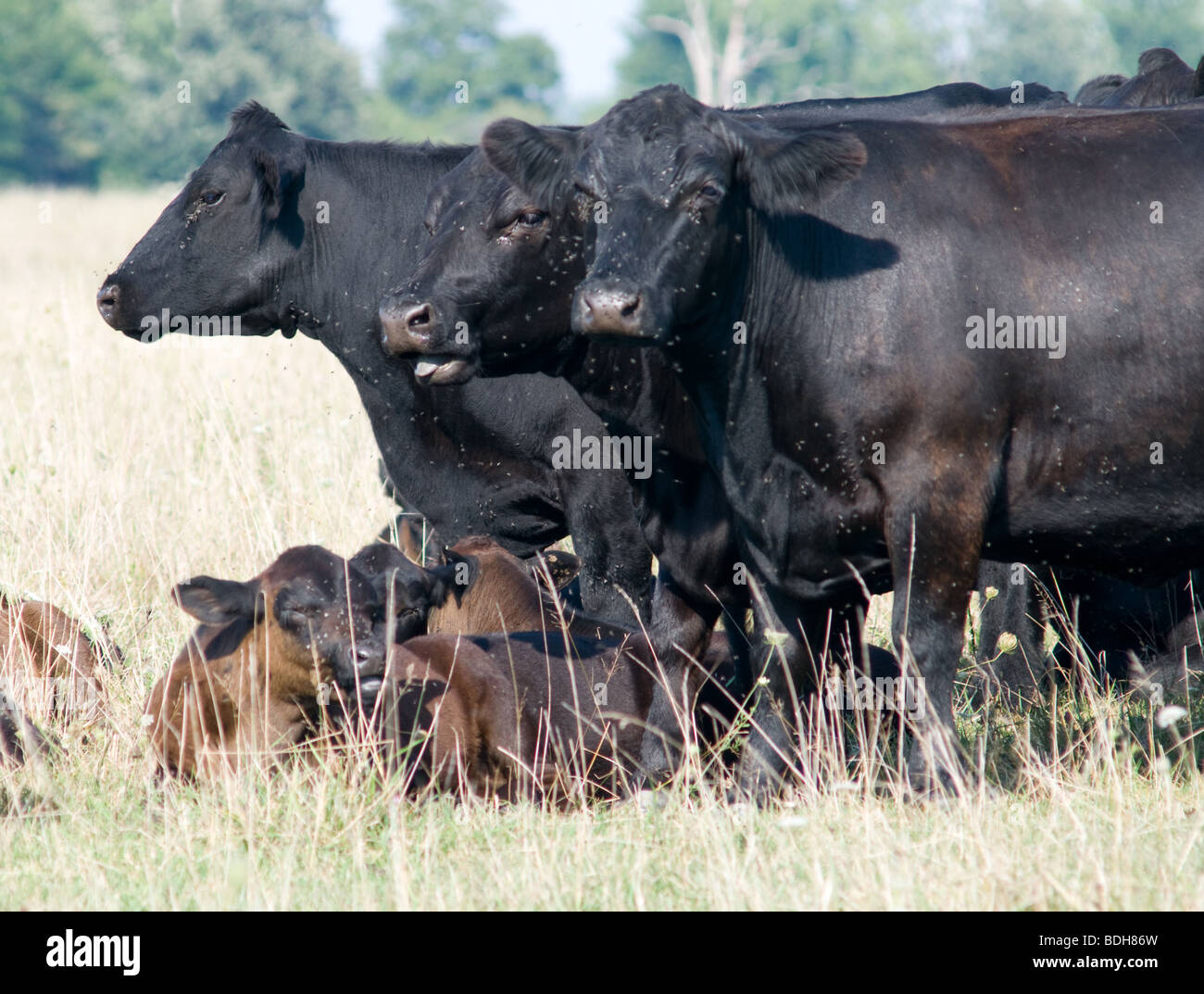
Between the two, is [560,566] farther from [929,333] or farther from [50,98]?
[50,98]

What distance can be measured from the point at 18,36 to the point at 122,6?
5169mm

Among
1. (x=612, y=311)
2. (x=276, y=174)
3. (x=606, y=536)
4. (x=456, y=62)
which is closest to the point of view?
(x=612, y=311)

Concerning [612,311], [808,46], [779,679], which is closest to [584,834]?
[779,679]

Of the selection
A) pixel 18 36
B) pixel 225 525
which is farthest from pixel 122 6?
pixel 225 525

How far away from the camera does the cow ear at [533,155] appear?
5.53 metres

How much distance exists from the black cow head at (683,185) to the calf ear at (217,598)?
63.1 inches

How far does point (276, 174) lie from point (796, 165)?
3.00m

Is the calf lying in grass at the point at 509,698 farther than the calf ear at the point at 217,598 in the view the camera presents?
Yes

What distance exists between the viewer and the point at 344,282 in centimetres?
736

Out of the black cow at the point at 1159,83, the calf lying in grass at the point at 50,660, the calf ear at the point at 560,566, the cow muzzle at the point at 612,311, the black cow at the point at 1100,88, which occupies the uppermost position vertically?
the black cow at the point at 1100,88

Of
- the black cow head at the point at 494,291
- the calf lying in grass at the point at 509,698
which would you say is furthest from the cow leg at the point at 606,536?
the black cow head at the point at 494,291

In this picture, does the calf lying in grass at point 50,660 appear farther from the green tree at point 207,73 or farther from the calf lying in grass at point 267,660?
the green tree at point 207,73

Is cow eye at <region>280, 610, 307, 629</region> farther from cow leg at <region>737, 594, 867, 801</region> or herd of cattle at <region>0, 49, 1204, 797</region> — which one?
cow leg at <region>737, 594, 867, 801</region>

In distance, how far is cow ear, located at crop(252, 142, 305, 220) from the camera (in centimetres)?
717
